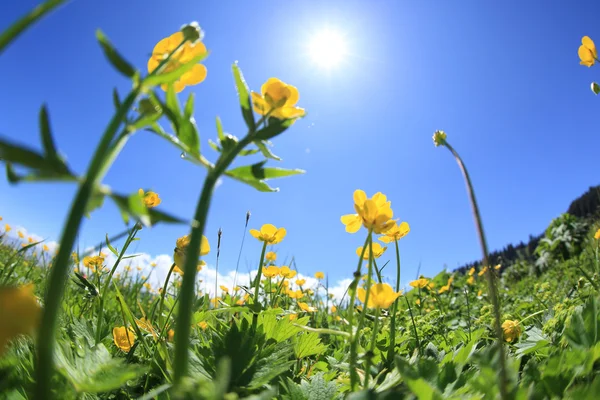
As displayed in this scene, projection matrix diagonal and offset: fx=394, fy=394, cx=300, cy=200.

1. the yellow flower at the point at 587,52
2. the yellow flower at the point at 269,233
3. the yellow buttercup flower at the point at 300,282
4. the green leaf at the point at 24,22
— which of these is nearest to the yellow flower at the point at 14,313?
the green leaf at the point at 24,22

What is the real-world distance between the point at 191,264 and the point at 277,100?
39 centimetres

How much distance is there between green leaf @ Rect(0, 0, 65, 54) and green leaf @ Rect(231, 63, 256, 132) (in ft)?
0.94

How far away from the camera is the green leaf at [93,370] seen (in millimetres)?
781

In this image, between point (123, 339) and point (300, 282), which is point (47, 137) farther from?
point (300, 282)

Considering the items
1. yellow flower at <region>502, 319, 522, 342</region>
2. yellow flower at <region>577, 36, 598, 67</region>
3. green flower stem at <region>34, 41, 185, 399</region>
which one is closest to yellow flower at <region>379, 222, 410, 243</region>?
yellow flower at <region>502, 319, 522, 342</region>

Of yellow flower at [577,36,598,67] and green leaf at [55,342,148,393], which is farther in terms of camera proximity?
yellow flower at [577,36,598,67]

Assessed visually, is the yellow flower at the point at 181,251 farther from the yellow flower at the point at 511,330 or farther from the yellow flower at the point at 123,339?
the yellow flower at the point at 511,330

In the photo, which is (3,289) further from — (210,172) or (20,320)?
(210,172)

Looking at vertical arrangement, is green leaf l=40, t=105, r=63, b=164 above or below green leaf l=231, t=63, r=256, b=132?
below

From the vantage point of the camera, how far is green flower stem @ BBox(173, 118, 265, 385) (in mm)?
536

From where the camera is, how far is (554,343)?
1.43 metres

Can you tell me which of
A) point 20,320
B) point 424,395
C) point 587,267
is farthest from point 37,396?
point 587,267

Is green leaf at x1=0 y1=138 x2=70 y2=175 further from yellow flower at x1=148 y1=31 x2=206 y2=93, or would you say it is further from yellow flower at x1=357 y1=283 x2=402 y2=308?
yellow flower at x1=357 y1=283 x2=402 y2=308

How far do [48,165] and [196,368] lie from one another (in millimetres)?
823
